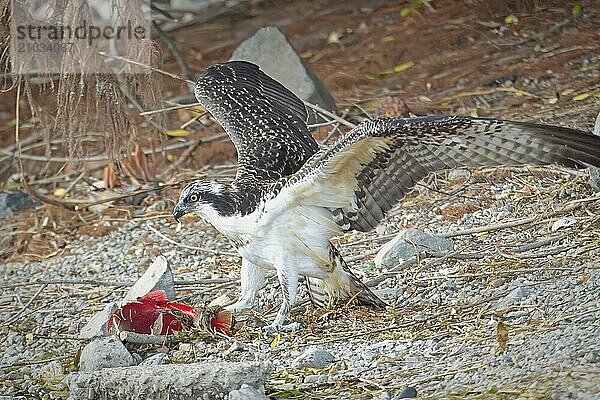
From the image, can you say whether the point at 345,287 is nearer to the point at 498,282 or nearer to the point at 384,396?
the point at 498,282

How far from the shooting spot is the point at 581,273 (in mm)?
5926

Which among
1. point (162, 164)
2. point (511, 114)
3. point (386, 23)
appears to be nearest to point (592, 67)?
point (511, 114)

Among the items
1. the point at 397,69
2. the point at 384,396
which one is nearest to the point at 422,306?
the point at 384,396

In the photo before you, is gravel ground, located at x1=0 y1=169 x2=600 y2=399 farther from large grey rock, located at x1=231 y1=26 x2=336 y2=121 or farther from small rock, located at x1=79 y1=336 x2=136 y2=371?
large grey rock, located at x1=231 y1=26 x2=336 y2=121

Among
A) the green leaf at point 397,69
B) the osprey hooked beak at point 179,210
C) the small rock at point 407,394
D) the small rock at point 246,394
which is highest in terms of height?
the osprey hooked beak at point 179,210

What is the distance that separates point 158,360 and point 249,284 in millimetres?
913

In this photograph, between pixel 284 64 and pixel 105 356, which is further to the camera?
pixel 284 64

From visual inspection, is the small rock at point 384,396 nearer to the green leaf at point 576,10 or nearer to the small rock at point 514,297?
the small rock at point 514,297

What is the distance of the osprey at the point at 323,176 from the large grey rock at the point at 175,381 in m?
1.12

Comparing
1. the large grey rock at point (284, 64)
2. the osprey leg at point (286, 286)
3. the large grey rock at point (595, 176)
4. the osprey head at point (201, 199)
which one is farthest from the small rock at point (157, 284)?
the large grey rock at point (284, 64)

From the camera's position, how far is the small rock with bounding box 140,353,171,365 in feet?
18.5

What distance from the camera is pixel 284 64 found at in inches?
384

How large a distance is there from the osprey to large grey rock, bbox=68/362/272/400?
1120 millimetres

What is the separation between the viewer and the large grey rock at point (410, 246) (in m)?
6.72
